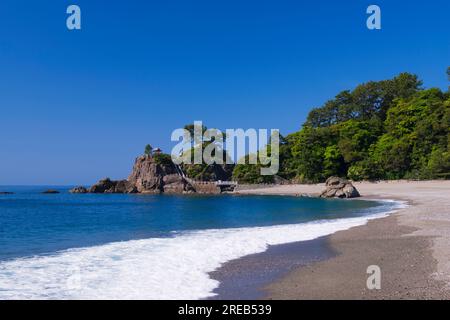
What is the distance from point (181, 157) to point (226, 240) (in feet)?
276

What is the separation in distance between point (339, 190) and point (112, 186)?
2798 inches

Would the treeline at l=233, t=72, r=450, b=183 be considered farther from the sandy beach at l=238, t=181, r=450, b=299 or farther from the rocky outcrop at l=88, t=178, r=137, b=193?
the sandy beach at l=238, t=181, r=450, b=299

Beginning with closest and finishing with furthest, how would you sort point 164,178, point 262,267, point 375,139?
point 262,267, point 375,139, point 164,178

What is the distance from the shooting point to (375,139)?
7812 centimetres

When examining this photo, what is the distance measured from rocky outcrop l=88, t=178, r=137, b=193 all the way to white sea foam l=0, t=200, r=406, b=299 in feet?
292

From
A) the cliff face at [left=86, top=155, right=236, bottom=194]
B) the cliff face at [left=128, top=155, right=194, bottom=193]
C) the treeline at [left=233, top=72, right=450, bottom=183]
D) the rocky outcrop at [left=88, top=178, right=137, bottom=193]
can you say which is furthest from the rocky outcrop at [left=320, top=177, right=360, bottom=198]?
the rocky outcrop at [left=88, top=178, right=137, bottom=193]

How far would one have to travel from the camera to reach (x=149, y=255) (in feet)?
48.9

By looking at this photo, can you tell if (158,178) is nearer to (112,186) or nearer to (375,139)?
(112,186)

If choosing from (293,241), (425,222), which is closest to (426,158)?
(425,222)

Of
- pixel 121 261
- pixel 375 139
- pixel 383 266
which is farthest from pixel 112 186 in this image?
pixel 383 266

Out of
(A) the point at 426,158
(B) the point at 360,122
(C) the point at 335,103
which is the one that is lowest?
(A) the point at 426,158

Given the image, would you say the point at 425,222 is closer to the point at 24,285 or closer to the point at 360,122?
the point at 24,285

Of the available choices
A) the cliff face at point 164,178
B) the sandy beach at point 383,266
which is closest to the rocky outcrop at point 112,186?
the cliff face at point 164,178
